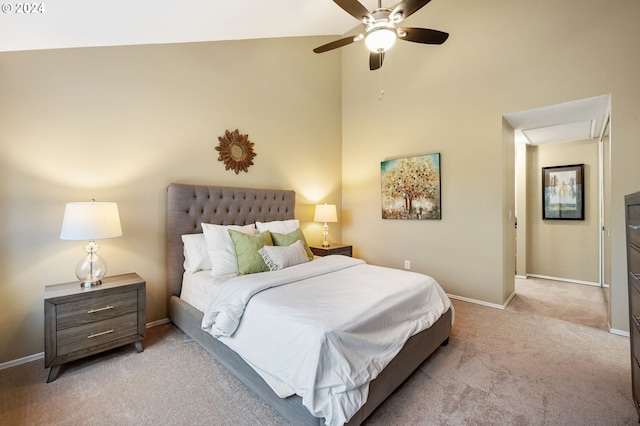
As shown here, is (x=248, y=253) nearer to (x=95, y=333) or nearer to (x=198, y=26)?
(x=95, y=333)

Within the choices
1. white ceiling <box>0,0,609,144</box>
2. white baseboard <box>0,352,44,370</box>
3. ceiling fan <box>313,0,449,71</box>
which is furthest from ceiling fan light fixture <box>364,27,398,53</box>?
white baseboard <box>0,352,44,370</box>

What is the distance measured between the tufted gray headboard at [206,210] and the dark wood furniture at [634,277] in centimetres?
338

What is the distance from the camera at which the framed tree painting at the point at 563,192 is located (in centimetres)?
468

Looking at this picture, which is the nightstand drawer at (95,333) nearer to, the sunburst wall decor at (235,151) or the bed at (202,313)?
the bed at (202,313)

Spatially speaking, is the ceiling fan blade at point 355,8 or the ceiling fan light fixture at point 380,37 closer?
the ceiling fan blade at point 355,8

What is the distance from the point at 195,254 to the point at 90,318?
955mm

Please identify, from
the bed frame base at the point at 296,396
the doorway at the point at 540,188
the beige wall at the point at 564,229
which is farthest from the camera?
the beige wall at the point at 564,229

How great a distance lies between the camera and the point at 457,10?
12.2ft

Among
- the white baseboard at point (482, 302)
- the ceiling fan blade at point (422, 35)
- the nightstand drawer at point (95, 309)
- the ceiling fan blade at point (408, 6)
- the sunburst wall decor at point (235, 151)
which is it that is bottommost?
the white baseboard at point (482, 302)

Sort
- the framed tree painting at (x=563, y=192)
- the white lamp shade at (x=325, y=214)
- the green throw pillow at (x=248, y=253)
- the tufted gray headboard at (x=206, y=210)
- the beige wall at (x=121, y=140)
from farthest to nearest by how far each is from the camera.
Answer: the framed tree painting at (x=563, y=192) → the white lamp shade at (x=325, y=214) → the tufted gray headboard at (x=206, y=210) → the green throw pillow at (x=248, y=253) → the beige wall at (x=121, y=140)

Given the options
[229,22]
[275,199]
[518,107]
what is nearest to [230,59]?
[229,22]

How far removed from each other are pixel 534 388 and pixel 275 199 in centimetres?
327

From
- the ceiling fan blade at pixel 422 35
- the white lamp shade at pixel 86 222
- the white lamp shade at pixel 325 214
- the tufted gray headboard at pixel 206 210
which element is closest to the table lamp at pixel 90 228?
the white lamp shade at pixel 86 222

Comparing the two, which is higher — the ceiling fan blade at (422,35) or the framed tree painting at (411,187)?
the ceiling fan blade at (422,35)
